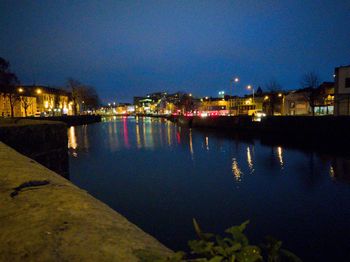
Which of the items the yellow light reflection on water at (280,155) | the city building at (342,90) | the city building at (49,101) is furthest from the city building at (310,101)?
the city building at (49,101)

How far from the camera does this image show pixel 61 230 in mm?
2568

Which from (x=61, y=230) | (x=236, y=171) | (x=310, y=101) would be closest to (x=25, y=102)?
(x=236, y=171)

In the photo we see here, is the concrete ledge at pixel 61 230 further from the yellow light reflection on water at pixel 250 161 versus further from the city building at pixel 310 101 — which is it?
the city building at pixel 310 101

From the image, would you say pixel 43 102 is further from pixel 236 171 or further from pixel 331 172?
pixel 331 172

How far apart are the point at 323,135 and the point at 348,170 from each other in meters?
17.3

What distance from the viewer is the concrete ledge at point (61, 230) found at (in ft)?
7.23

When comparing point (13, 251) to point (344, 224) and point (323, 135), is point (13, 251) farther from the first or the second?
point (323, 135)

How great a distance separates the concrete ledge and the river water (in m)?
6.67

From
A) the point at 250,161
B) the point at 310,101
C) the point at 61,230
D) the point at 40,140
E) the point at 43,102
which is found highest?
the point at 43,102

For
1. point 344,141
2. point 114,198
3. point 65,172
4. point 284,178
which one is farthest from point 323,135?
point 65,172

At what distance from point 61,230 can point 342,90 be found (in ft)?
170

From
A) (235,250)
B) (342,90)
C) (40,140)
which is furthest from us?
(342,90)

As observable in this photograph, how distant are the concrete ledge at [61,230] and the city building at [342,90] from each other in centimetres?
4913

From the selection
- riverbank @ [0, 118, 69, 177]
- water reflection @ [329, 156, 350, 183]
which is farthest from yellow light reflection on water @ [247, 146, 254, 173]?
riverbank @ [0, 118, 69, 177]
